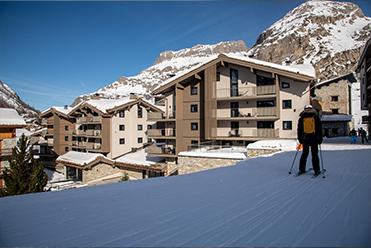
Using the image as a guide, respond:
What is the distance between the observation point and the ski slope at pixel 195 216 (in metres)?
2.31

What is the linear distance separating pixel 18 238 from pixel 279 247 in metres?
2.59

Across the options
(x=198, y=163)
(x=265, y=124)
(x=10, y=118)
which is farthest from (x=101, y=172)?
(x=265, y=124)

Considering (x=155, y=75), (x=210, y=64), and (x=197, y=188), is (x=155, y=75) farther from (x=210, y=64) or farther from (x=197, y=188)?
(x=197, y=188)

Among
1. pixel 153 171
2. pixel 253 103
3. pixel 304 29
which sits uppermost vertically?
pixel 304 29

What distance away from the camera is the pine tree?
12.3 m

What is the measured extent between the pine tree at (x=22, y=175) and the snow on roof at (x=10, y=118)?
591 centimetres

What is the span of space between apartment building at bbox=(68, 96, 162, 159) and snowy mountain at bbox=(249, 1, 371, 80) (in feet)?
164

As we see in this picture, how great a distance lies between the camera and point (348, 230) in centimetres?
242

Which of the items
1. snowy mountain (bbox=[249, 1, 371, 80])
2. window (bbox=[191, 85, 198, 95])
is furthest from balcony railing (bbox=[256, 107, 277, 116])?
snowy mountain (bbox=[249, 1, 371, 80])

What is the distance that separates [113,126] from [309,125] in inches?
1027

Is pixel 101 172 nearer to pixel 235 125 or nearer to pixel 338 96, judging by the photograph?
pixel 235 125

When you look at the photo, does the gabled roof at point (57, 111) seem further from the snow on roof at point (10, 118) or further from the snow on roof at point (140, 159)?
the snow on roof at point (140, 159)

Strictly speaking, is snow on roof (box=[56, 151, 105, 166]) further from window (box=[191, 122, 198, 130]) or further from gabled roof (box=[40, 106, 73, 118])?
window (box=[191, 122, 198, 130])

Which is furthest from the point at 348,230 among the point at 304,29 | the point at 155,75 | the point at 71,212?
the point at 155,75
